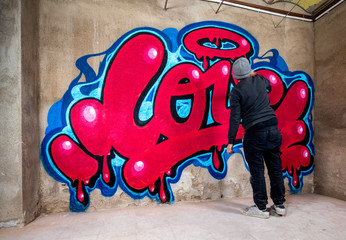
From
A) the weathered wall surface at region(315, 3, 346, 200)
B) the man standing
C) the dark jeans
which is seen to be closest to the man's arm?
the man standing

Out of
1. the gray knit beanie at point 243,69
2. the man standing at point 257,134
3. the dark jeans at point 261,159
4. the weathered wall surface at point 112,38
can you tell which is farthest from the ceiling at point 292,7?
the dark jeans at point 261,159

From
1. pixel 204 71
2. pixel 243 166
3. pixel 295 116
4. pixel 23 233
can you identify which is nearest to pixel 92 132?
pixel 23 233

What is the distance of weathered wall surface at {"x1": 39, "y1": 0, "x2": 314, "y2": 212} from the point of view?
263cm

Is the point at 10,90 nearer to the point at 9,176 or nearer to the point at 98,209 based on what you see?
the point at 9,176

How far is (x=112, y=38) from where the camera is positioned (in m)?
2.82

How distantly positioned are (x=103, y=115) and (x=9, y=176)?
3.97ft

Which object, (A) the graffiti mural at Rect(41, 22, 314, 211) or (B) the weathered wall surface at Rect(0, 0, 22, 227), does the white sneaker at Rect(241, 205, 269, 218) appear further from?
(B) the weathered wall surface at Rect(0, 0, 22, 227)

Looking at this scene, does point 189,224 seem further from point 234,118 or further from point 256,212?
point 234,118

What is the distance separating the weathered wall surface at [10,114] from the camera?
86.2 inches

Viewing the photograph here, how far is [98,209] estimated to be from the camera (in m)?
2.70

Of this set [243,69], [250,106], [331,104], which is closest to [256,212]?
[250,106]

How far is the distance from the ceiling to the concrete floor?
2964 millimetres

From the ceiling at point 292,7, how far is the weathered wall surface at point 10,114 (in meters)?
2.72

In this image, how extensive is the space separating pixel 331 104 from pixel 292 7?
5.72 ft
